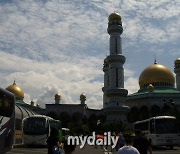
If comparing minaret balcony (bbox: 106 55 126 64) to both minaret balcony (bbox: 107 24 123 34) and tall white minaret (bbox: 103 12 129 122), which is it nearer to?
tall white minaret (bbox: 103 12 129 122)

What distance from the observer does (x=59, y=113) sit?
80.1 m

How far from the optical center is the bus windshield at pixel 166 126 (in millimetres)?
23922

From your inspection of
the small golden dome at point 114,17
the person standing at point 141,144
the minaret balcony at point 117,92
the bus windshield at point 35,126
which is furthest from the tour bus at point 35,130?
the small golden dome at point 114,17

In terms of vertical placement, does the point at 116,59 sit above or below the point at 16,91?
above

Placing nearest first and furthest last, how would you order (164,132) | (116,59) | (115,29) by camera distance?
1. (164,132)
2. (116,59)
3. (115,29)

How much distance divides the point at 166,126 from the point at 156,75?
173 ft

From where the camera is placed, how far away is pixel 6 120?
14.0 m

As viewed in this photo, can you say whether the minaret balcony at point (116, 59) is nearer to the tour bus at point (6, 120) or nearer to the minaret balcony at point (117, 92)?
the minaret balcony at point (117, 92)

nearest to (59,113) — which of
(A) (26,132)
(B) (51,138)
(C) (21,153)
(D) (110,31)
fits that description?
(D) (110,31)

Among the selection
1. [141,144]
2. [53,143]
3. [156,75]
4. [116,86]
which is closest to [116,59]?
[116,86]

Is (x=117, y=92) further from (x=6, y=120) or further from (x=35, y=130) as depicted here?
(x=6, y=120)

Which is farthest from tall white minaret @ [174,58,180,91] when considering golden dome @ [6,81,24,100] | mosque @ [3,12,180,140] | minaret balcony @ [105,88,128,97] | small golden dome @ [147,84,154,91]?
golden dome @ [6,81,24,100]

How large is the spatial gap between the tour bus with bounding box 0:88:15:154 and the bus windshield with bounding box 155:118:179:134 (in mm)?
12676

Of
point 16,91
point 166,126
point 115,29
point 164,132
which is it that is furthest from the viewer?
point 16,91
